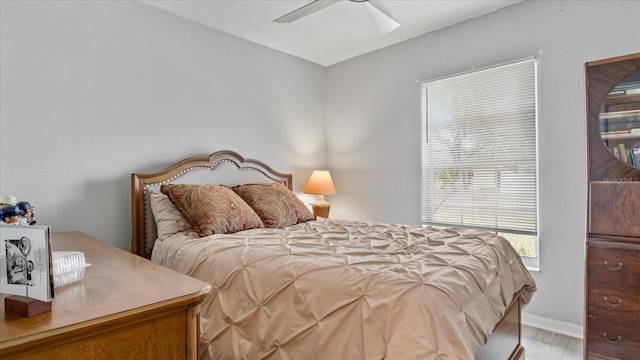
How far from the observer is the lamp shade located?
3.72m

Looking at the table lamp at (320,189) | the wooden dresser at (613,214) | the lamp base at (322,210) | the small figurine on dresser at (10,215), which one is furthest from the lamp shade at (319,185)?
the small figurine on dresser at (10,215)

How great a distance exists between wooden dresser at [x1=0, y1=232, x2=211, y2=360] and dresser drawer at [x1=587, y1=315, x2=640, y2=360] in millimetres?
2249

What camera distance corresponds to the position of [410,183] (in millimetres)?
3480

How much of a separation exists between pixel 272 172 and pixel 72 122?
1.70m

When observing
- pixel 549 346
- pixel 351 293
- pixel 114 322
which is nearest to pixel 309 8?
pixel 351 293

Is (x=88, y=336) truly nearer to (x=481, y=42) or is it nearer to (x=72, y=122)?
(x=72, y=122)

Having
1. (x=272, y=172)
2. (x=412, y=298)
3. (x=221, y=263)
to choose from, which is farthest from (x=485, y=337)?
(x=272, y=172)

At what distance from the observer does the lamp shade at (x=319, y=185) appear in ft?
12.2

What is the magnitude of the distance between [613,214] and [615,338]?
0.70 metres

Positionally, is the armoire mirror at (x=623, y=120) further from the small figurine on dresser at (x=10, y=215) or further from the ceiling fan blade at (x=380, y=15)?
the small figurine on dresser at (x=10, y=215)

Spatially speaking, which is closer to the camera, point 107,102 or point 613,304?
point 613,304

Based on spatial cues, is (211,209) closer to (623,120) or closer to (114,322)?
(114,322)

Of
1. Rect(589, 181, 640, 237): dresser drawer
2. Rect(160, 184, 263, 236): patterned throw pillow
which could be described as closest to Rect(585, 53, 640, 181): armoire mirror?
Rect(589, 181, 640, 237): dresser drawer

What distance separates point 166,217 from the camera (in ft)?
7.85
